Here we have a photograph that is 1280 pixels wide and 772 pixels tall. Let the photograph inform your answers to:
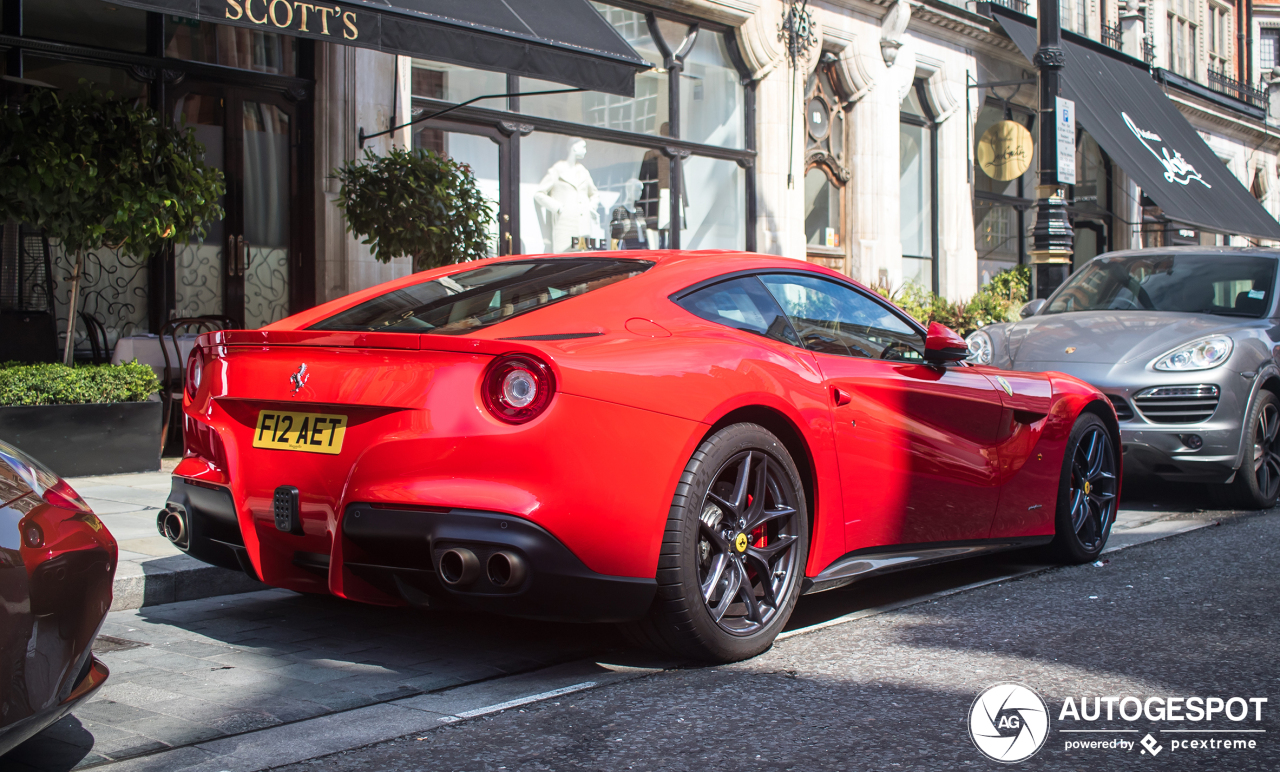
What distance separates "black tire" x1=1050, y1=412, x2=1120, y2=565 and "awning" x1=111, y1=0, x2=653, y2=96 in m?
4.77

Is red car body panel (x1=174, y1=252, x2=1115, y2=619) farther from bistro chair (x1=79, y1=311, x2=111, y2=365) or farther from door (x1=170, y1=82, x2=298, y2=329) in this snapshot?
door (x1=170, y1=82, x2=298, y2=329)

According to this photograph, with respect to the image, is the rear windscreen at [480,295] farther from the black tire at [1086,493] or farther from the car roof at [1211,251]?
the car roof at [1211,251]

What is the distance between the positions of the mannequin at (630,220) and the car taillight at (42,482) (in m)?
11.4

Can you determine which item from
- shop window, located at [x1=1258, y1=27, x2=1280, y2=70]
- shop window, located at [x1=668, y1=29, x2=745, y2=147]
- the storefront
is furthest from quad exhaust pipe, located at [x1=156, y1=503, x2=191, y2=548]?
shop window, located at [x1=1258, y1=27, x2=1280, y2=70]

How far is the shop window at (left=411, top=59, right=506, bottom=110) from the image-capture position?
11656 mm

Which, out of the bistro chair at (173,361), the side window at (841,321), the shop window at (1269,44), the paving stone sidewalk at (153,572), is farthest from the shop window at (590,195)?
the shop window at (1269,44)

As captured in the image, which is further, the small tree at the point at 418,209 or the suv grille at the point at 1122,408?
the small tree at the point at 418,209

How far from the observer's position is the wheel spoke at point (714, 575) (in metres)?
3.76

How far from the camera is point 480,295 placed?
414 centimetres

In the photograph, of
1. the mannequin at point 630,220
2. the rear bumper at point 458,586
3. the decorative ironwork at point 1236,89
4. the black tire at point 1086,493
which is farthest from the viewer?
the decorative ironwork at point 1236,89

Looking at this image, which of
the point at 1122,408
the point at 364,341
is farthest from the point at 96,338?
the point at 1122,408

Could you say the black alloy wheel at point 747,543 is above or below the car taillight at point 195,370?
below

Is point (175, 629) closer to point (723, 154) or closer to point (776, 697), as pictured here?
point (776, 697)

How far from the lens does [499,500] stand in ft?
11.0
